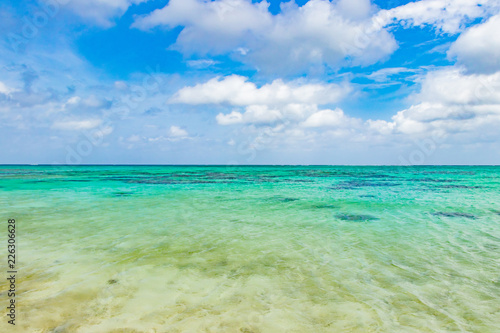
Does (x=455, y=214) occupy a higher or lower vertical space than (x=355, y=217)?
higher

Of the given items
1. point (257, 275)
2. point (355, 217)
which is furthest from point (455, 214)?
point (257, 275)

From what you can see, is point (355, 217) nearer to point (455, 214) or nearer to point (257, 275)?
point (455, 214)

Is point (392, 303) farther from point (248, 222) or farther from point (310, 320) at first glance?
point (248, 222)

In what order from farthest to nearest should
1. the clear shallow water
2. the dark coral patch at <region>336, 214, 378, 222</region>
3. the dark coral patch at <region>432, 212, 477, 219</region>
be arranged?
1. the dark coral patch at <region>432, 212, 477, 219</region>
2. the dark coral patch at <region>336, 214, 378, 222</region>
3. the clear shallow water

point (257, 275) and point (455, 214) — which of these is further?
point (455, 214)

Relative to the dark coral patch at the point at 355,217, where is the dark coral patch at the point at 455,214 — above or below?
above

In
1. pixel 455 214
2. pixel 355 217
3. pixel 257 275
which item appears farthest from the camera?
pixel 455 214

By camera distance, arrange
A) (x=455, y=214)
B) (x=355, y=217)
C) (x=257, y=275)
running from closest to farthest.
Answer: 1. (x=257, y=275)
2. (x=355, y=217)
3. (x=455, y=214)

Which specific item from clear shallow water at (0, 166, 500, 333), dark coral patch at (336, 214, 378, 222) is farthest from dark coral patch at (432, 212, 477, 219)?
dark coral patch at (336, 214, 378, 222)

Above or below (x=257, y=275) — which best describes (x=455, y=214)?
above

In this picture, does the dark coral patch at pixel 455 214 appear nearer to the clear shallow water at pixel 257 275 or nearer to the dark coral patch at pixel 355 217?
the clear shallow water at pixel 257 275

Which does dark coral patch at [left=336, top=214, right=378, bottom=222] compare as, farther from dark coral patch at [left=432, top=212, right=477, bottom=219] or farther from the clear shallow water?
dark coral patch at [left=432, top=212, right=477, bottom=219]

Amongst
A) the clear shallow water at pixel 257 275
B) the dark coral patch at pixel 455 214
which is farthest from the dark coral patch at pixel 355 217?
the dark coral patch at pixel 455 214

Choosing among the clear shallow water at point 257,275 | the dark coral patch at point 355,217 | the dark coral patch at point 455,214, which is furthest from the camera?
the dark coral patch at point 455,214
